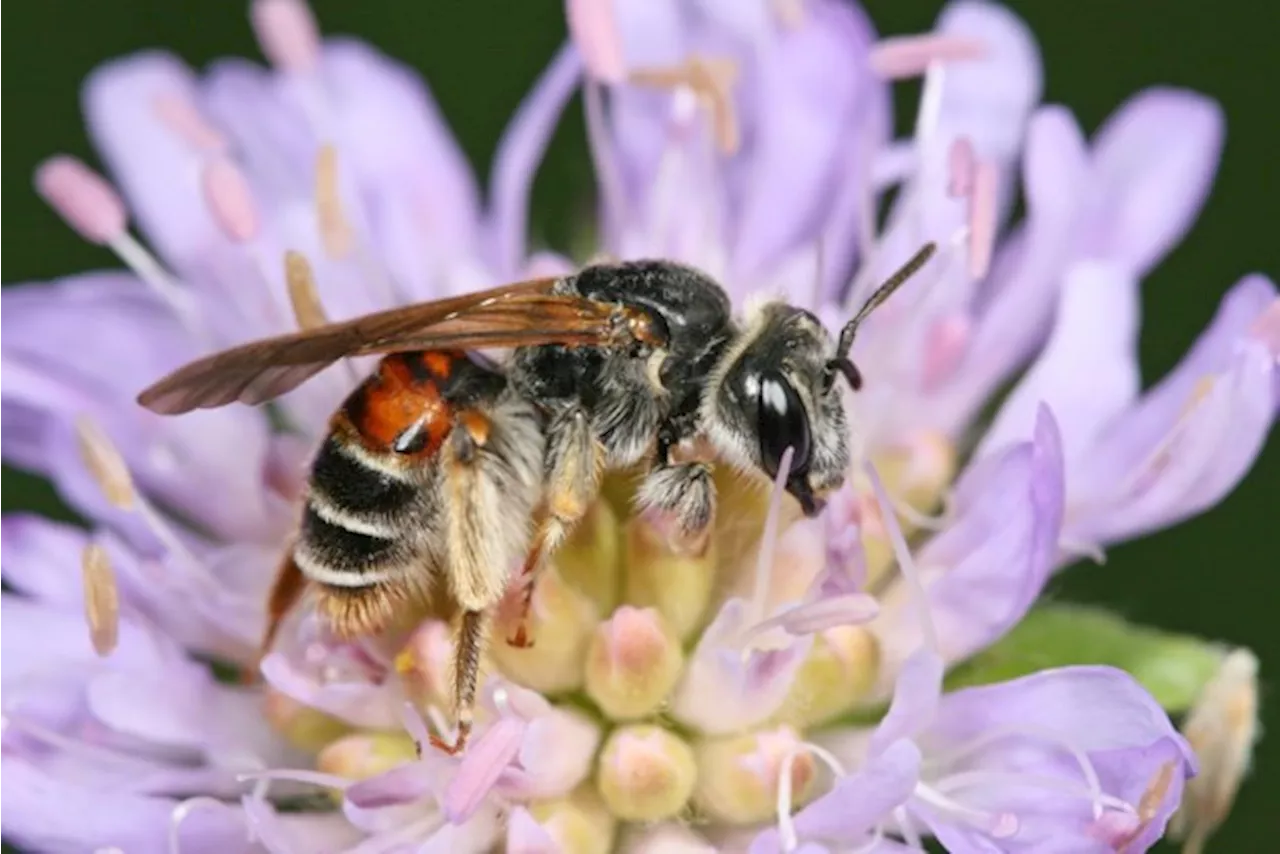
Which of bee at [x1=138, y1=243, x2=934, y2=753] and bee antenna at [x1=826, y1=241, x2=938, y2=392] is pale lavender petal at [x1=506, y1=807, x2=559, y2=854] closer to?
bee at [x1=138, y1=243, x2=934, y2=753]

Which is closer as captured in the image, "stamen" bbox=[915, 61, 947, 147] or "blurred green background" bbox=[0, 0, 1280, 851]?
"stamen" bbox=[915, 61, 947, 147]

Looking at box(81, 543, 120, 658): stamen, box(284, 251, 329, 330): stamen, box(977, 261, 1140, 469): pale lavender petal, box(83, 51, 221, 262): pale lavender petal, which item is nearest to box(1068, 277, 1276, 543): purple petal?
box(977, 261, 1140, 469): pale lavender petal

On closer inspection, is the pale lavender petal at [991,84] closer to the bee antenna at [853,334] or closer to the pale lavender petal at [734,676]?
the bee antenna at [853,334]

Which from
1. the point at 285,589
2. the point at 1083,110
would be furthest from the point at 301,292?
the point at 1083,110

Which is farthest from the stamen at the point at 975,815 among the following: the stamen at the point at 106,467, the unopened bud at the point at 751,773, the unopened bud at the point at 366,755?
the stamen at the point at 106,467

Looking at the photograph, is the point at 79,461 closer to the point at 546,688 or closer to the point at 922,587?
the point at 546,688

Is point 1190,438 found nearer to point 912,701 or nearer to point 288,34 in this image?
point 912,701
